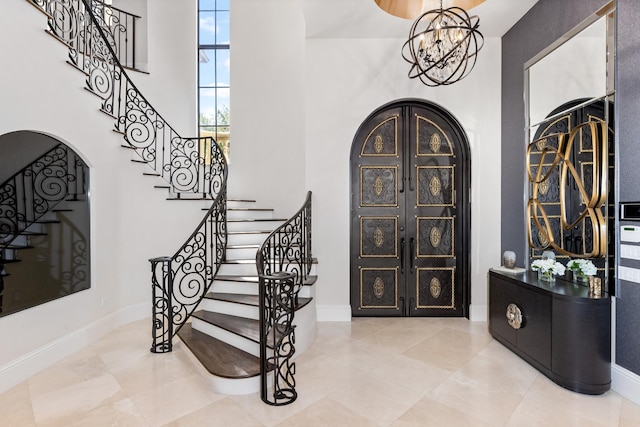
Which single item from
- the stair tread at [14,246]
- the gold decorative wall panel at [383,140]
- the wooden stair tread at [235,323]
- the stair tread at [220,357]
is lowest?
the stair tread at [220,357]

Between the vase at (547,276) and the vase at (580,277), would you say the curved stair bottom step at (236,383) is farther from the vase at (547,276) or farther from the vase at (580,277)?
the vase at (580,277)

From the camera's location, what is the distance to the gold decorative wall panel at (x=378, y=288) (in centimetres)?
446

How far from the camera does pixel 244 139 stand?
596 centimetres

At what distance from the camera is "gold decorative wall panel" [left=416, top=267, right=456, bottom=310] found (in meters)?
4.46

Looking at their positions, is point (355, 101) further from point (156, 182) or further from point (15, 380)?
point (15, 380)

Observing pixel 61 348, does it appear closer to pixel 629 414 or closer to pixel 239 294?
pixel 239 294

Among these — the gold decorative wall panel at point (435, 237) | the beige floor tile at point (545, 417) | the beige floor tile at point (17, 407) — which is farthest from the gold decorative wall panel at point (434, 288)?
the beige floor tile at point (17, 407)

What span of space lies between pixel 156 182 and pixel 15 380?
8.56 feet

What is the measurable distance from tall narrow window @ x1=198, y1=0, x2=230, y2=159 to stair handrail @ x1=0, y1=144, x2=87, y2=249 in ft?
10.8

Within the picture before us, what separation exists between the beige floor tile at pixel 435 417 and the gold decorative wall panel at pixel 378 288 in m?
2.05

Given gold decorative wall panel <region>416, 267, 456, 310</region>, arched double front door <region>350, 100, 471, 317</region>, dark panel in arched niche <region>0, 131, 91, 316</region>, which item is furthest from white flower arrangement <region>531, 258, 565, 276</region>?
dark panel in arched niche <region>0, 131, 91, 316</region>

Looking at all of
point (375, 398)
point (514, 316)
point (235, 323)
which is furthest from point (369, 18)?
point (375, 398)

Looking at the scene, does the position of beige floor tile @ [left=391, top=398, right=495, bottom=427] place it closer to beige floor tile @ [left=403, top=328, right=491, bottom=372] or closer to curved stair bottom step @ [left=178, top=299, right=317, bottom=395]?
beige floor tile @ [left=403, top=328, right=491, bottom=372]

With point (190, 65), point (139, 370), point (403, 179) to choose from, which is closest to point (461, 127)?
point (403, 179)
